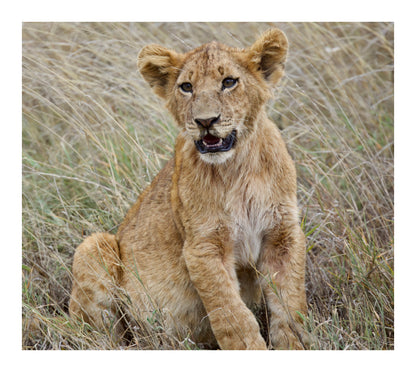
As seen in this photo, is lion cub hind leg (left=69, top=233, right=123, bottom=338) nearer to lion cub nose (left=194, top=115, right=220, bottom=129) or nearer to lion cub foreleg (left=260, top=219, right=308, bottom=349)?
lion cub foreleg (left=260, top=219, right=308, bottom=349)

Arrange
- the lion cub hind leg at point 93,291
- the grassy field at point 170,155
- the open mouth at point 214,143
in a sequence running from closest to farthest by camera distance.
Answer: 1. the open mouth at point 214,143
2. the grassy field at point 170,155
3. the lion cub hind leg at point 93,291

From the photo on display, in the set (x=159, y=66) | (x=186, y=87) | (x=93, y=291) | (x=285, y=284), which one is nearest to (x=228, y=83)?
(x=186, y=87)

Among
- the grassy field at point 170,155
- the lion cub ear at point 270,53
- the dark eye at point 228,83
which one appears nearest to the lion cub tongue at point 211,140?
the dark eye at point 228,83

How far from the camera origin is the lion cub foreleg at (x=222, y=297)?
3.45 meters

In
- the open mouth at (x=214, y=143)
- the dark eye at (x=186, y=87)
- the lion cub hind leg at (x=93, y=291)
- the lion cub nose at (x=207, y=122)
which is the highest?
the dark eye at (x=186, y=87)

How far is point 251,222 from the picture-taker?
11.9ft

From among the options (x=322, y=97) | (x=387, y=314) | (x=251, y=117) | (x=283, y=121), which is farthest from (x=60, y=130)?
(x=387, y=314)

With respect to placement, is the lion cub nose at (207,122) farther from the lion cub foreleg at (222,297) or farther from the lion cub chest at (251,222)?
the lion cub foreleg at (222,297)

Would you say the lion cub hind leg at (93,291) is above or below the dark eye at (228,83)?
below

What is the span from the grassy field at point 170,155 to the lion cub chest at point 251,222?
52 cm

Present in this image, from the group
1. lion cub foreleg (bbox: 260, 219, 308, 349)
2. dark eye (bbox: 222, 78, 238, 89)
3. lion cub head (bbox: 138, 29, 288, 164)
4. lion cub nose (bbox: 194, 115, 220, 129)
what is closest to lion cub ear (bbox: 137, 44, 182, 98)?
lion cub head (bbox: 138, 29, 288, 164)

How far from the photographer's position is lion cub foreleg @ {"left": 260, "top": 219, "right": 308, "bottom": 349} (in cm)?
357

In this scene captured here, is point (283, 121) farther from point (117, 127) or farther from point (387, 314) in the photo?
point (387, 314)

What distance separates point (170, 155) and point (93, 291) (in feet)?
5.60
